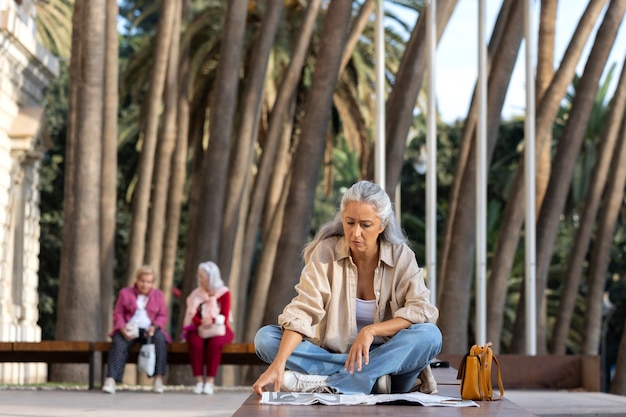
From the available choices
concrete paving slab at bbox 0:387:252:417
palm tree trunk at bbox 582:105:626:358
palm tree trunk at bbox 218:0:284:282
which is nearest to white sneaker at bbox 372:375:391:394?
concrete paving slab at bbox 0:387:252:417

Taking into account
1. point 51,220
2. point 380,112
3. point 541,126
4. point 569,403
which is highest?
point 541,126

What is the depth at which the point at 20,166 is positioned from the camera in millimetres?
22547

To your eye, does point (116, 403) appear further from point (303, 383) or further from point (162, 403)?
point (303, 383)

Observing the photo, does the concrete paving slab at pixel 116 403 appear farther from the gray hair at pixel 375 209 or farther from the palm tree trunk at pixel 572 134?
the palm tree trunk at pixel 572 134

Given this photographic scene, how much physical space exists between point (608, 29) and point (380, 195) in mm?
16016

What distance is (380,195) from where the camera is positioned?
6367 mm

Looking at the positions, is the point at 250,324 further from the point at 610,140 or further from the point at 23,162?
the point at 610,140

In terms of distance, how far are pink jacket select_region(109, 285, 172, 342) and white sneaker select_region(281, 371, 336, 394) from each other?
786cm

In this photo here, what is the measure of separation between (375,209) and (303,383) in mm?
914

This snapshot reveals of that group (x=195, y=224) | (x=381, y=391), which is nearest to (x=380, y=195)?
(x=381, y=391)

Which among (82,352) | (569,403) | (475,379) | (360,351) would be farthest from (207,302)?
(360,351)

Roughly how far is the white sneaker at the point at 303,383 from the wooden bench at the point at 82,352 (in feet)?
26.4

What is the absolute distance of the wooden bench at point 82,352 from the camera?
14445 mm

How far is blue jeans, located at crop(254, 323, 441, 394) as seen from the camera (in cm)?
623
